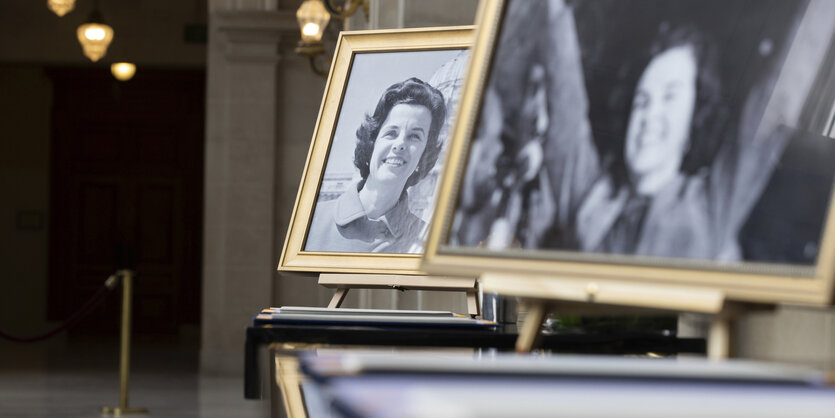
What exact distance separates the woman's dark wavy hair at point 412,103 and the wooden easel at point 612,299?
1865 mm

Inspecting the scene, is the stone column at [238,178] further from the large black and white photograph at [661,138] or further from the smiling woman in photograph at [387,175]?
the large black and white photograph at [661,138]

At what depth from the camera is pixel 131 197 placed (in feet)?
69.7

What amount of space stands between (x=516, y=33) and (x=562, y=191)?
0.36m

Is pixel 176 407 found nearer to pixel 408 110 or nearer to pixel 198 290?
pixel 408 110

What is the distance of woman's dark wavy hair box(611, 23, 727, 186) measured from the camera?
6.57 ft

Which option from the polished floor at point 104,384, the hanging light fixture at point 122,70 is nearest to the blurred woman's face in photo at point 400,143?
the polished floor at point 104,384

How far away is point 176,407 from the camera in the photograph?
11.2 metres

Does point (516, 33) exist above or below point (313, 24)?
below

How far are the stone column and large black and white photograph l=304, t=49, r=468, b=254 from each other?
10737 millimetres

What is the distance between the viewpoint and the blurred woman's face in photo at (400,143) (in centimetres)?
402

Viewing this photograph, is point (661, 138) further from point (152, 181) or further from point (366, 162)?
point (152, 181)

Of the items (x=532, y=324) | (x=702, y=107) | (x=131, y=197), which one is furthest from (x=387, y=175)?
(x=131, y=197)

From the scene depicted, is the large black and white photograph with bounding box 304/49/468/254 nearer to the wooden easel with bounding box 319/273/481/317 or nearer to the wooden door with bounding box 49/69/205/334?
the wooden easel with bounding box 319/273/481/317

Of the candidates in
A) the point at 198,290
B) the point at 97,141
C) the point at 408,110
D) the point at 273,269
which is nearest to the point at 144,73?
the point at 97,141
